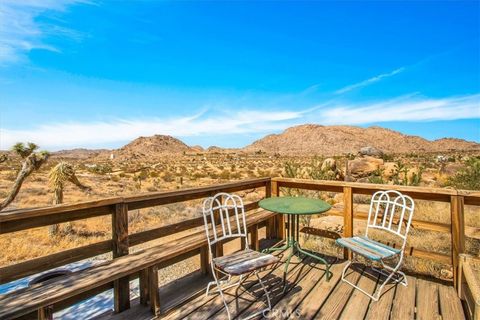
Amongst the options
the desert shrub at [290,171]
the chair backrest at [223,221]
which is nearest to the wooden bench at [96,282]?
the chair backrest at [223,221]

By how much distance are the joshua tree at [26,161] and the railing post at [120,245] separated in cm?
556

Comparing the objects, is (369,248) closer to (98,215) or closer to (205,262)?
(205,262)

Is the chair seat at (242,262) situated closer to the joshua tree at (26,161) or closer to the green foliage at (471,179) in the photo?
the joshua tree at (26,161)

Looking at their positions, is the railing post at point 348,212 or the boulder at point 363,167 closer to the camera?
the railing post at point 348,212

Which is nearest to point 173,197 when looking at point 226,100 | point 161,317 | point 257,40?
point 161,317

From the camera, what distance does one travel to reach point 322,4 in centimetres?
1286

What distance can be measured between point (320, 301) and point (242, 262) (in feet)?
3.24

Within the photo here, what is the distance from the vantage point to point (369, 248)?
10.4 feet

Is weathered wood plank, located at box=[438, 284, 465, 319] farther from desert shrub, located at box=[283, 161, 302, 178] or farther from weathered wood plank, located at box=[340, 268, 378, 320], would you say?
desert shrub, located at box=[283, 161, 302, 178]

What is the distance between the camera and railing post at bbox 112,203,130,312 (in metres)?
2.83

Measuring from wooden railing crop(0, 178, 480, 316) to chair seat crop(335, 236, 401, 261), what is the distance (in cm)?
71

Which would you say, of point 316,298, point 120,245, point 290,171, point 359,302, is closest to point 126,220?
point 120,245

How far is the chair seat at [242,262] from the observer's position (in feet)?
8.60

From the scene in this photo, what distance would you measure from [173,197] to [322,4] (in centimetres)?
1308
